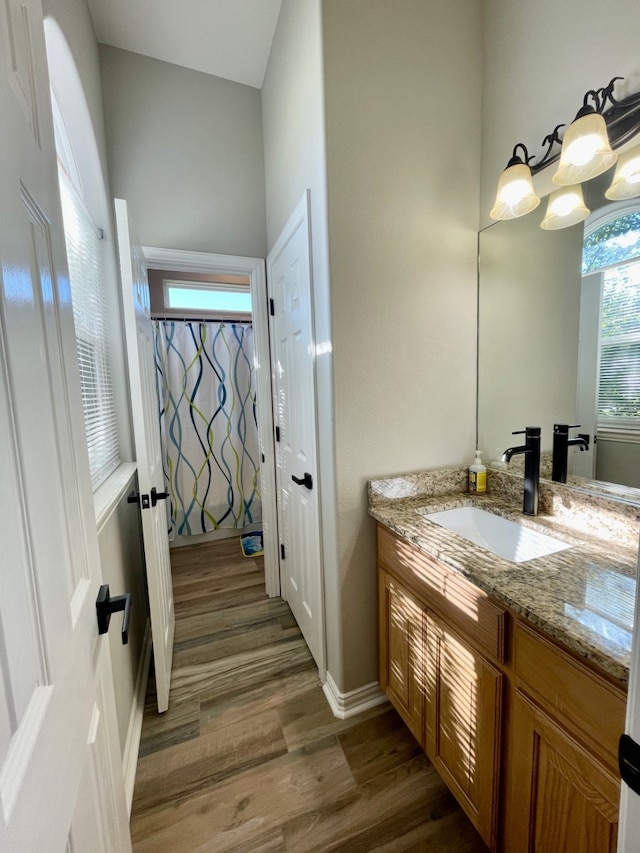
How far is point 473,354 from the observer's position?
1571 mm

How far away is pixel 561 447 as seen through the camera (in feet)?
4.21

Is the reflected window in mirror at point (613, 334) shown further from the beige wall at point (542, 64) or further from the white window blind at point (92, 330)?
the white window blind at point (92, 330)

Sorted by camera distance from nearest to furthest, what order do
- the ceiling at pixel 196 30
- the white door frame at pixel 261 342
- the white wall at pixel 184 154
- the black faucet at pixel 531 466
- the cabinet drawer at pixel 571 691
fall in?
the cabinet drawer at pixel 571 691, the black faucet at pixel 531 466, the ceiling at pixel 196 30, the white wall at pixel 184 154, the white door frame at pixel 261 342

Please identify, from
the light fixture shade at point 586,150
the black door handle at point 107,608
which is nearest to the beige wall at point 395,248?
the light fixture shade at point 586,150

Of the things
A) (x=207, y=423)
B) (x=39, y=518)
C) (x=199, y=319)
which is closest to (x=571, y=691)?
(x=39, y=518)

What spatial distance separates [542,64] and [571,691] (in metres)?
1.92

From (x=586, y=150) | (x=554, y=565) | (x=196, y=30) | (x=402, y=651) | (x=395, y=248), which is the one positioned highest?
(x=196, y=30)

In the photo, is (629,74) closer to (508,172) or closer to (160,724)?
(508,172)

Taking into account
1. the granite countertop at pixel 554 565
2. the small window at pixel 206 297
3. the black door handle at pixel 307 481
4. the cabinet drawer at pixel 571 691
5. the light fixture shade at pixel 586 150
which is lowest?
the cabinet drawer at pixel 571 691

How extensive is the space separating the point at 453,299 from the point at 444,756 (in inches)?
64.9

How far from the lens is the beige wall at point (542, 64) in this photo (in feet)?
3.37

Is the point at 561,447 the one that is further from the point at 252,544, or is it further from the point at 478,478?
the point at 252,544

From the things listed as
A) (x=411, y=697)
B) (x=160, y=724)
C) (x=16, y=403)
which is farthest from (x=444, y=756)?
(x=16, y=403)

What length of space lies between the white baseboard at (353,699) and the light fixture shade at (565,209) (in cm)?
196
